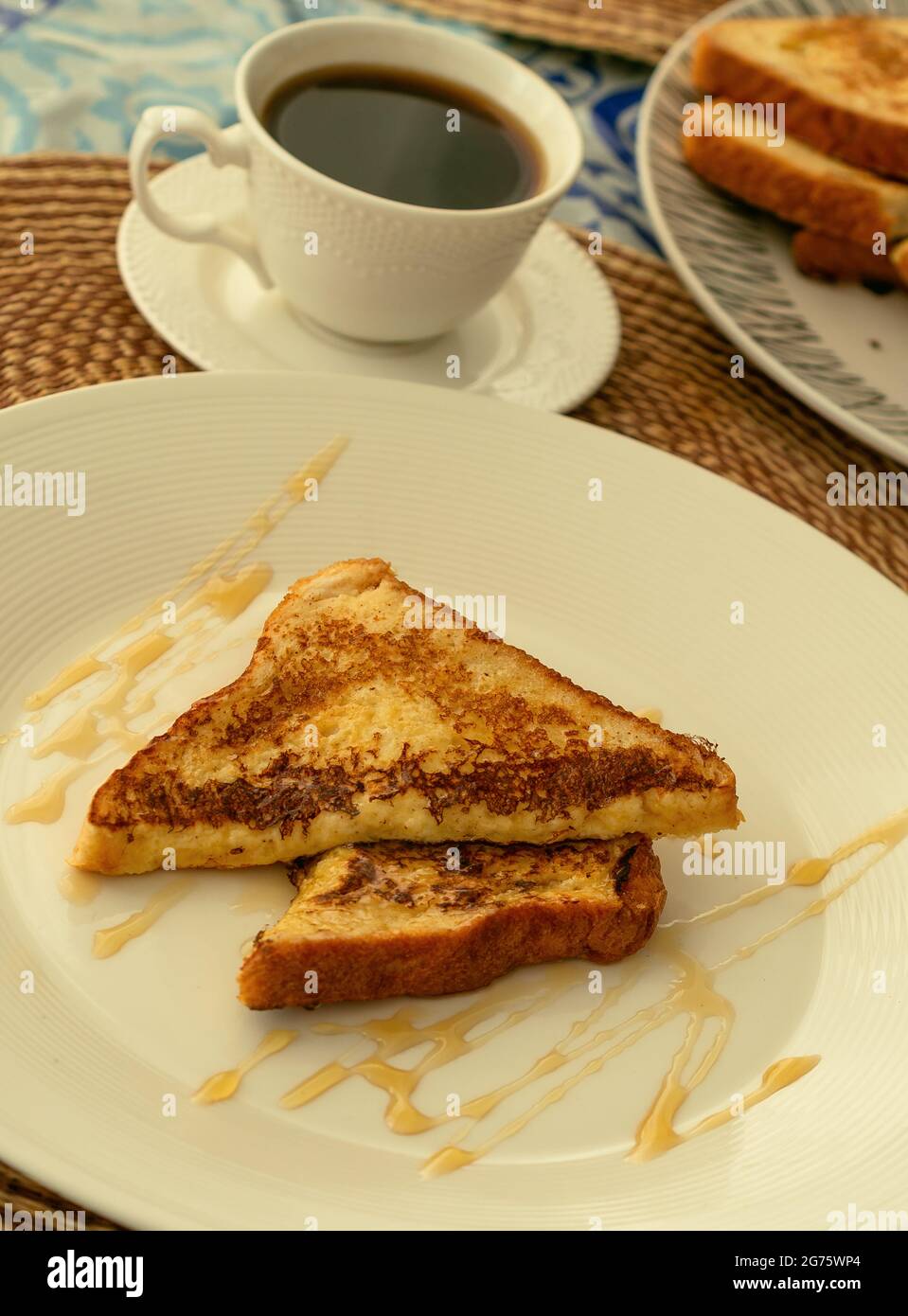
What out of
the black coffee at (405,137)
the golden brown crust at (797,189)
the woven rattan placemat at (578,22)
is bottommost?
the golden brown crust at (797,189)

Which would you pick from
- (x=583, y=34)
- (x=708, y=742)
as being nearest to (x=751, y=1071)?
(x=708, y=742)

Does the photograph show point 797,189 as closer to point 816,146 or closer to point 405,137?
point 816,146

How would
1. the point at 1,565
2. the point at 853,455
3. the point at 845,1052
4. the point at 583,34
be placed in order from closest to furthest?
the point at 845,1052 → the point at 1,565 → the point at 853,455 → the point at 583,34

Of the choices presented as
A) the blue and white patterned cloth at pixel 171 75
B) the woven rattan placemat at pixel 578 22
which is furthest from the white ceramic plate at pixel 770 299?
the woven rattan placemat at pixel 578 22

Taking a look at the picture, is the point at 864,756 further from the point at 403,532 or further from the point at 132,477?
the point at 132,477

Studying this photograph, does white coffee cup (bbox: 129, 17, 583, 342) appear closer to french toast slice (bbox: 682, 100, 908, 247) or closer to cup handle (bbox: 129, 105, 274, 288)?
cup handle (bbox: 129, 105, 274, 288)

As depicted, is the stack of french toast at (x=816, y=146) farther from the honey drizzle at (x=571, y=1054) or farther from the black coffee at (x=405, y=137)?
the honey drizzle at (x=571, y=1054)
